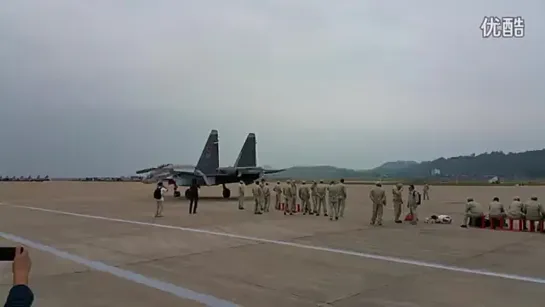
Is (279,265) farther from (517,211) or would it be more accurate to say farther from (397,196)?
(517,211)

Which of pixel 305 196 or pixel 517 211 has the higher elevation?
pixel 305 196

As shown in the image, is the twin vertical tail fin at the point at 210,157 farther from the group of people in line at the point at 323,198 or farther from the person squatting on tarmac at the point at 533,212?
the person squatting on tarmac at the point at 533,212

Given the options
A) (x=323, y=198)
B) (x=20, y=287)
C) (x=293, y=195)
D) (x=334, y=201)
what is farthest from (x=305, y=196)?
(x=20, y=287)

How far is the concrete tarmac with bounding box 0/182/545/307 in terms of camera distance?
6.32m

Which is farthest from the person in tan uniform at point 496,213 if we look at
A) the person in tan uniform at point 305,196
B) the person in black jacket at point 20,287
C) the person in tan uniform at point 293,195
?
the person in black jacket at point 20,287

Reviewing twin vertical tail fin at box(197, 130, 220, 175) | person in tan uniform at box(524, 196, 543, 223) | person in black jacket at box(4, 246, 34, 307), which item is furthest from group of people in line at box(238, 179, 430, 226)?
person in black jacket at box(4, 246, 34, 307)

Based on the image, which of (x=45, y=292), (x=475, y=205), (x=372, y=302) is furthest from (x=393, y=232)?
(x=45, y=292)

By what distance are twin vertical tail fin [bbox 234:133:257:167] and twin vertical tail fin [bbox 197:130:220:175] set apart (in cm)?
222

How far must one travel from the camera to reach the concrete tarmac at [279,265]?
6320 millimetres

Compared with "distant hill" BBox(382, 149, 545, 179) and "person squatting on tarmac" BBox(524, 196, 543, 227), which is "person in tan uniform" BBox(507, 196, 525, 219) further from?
"distant hill" BBox(382, 149, 545, 179)

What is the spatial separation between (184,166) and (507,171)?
12081cm

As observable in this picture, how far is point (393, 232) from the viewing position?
13.1m

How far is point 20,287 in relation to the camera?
6.08 ft

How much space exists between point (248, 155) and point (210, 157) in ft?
11.3
